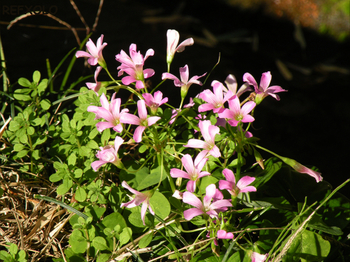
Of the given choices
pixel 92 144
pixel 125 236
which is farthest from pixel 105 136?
pixel 125 236

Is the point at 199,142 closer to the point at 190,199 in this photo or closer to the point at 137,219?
the point at 190,199

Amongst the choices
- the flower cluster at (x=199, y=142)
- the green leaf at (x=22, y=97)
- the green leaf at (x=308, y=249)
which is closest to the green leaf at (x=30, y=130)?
the green leaf at (x=22, y=97)

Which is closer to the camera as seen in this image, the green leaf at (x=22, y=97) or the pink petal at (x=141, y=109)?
the pink petal at (x=141, y=109)

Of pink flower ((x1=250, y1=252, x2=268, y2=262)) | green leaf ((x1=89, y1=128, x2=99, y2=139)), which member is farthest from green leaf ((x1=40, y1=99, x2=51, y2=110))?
pink flower ((x1=250, y1=252, x2=268, y2=262))

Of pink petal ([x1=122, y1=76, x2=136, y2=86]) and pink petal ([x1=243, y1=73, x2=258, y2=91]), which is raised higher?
pink petal ([x1=243, y1=73, x2=258, y2=91])

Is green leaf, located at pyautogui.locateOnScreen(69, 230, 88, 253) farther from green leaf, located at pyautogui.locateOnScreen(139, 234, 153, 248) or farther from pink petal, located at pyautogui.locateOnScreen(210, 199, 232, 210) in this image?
pink petal, located at pyautogui.locateOnScreen(210, 199, 232, 210)

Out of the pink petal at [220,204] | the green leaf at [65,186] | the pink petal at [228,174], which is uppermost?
the pink petal at [228,174]

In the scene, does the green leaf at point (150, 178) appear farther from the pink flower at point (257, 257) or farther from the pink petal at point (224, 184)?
the pink flower at point (257, 257)
